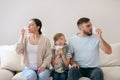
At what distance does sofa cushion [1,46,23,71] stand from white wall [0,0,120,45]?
47 centimetres

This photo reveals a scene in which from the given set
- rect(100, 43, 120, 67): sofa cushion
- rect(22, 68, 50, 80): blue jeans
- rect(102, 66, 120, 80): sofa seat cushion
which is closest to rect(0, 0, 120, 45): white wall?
rect(100, 43, 120, 67): sofa cushion

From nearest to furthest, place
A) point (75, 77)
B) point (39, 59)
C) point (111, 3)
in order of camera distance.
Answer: point (75, 77) → point (39, 59) → point (111, 3)

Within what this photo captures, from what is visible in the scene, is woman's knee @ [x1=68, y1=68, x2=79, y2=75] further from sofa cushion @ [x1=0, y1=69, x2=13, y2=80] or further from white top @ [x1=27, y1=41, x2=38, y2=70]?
sofa cushion @ [x1=0, y1=69, x2=13, y2=80]

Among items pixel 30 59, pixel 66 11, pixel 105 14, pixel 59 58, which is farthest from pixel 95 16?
pixel 30 59

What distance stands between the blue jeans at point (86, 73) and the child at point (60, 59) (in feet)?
0.51

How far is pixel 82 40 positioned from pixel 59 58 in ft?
1.29

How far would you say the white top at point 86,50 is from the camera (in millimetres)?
3211

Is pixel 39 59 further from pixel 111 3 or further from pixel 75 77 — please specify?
pixel 111 3

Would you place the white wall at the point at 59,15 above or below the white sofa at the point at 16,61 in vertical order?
above

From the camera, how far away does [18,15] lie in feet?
13.4

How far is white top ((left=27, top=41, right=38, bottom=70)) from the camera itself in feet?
10.4

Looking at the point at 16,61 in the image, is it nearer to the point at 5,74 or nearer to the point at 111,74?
the point at 5,74

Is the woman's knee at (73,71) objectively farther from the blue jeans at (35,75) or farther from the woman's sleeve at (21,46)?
the woman's sleeve at (21,46)

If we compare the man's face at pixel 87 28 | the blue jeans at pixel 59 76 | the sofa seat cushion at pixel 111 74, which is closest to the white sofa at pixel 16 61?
the sofa seat cushion at pixel 111 74
